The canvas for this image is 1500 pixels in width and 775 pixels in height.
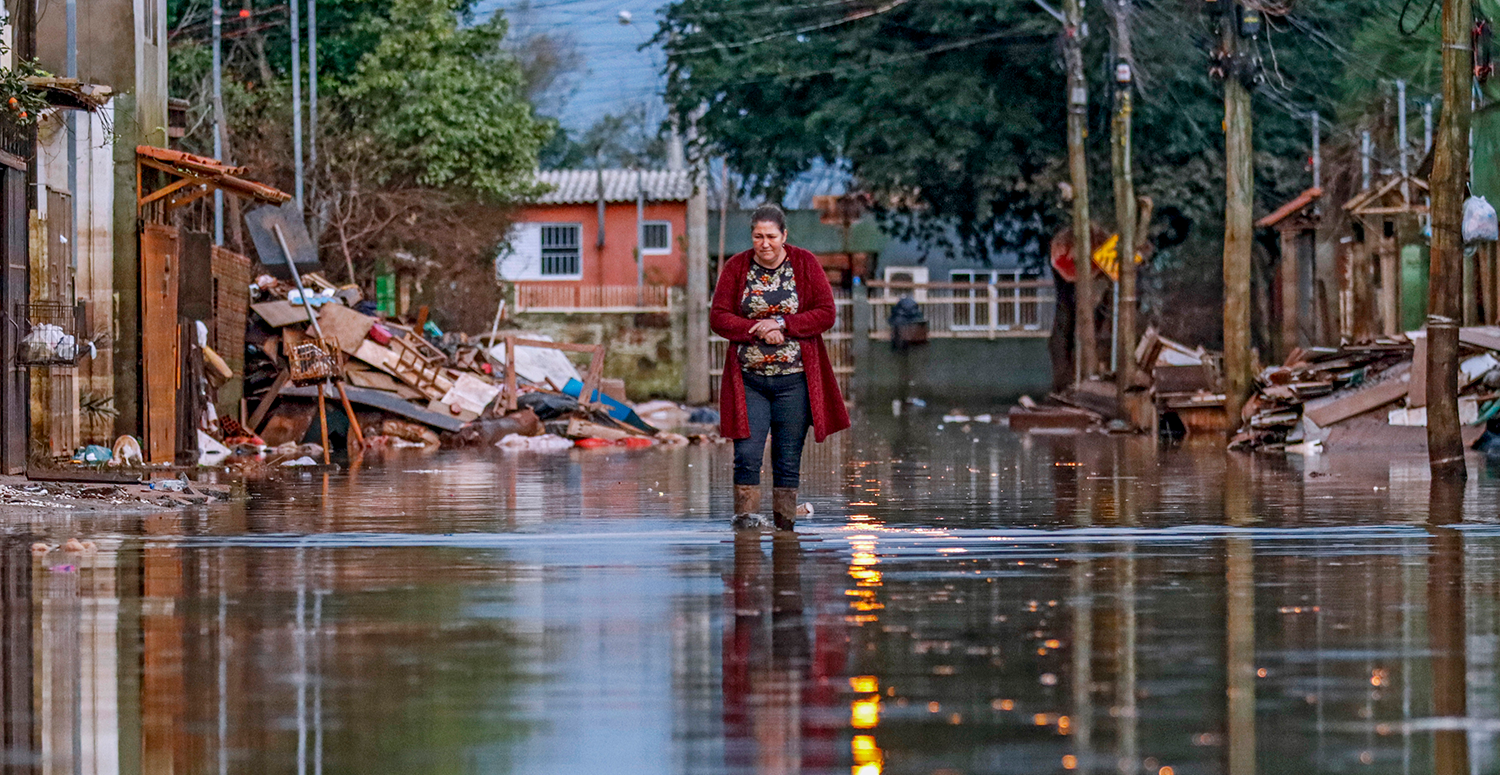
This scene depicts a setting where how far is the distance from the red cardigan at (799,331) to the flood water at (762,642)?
28.9 inches

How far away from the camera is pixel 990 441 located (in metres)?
29.8

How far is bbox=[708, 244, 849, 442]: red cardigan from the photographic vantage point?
1289 centimetres

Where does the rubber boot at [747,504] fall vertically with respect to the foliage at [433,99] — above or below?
below

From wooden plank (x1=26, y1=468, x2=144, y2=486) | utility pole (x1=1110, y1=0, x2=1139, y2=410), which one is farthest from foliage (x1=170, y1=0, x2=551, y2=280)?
wooden plank (x1=26, y1=468, x2=144, y2=486)

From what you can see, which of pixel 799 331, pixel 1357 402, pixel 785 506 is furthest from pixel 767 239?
pixel 1357 402

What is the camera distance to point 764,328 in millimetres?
12703

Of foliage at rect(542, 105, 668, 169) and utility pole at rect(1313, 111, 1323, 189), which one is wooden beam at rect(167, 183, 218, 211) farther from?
foliage at rect(542, 105, 668, 169)

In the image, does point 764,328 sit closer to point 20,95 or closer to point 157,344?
point 20,95

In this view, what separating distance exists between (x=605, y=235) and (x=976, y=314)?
41.9ft

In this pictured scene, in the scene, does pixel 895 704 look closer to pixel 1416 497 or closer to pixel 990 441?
pixel 1416 497

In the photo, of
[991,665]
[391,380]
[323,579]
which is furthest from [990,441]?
[991,665]

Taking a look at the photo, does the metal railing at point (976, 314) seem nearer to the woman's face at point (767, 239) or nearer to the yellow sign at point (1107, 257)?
the yellow sign at point (1107, 257)

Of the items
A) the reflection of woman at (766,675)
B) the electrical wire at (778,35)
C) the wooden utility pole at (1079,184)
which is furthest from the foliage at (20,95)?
the electrical wire at (778,35)

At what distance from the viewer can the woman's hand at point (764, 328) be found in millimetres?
12703
